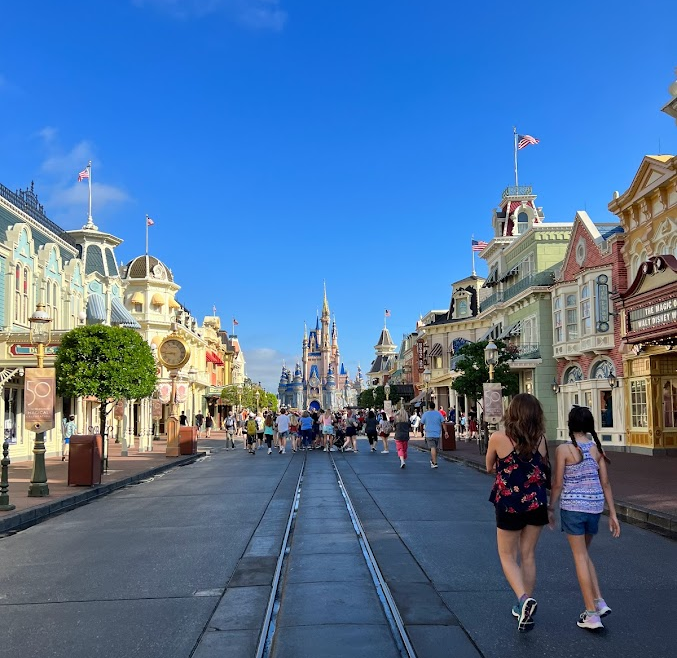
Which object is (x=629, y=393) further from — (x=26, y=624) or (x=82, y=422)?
(x=26, y=624)

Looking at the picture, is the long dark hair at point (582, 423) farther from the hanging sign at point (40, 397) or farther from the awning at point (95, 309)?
the awning at point (95, 309)

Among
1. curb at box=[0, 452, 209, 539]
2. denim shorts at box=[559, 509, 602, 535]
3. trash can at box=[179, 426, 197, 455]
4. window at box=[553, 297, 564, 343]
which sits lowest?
curb at box=[0, 452, 209, 539]

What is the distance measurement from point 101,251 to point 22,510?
3091 cm

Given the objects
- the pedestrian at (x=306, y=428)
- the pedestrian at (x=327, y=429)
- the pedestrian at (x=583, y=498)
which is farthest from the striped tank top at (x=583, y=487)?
the pedestrian at (x=327, y=429)

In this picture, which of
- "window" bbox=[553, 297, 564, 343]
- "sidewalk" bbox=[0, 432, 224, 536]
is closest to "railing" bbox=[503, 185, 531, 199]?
"window" bbox=[553, 297, 564, 343]

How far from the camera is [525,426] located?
233 inches

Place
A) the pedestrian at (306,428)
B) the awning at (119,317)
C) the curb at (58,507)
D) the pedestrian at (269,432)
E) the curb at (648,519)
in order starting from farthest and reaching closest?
1. the awning at (119,317)
2. the pedestrian at (306,428)
3. the pedestrian at (269,432)
4. the curb at (58,507)
5. the curb at (648,519)

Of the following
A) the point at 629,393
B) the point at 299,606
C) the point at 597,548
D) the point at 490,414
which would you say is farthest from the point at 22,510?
the point at 629,393

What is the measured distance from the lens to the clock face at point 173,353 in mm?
31047

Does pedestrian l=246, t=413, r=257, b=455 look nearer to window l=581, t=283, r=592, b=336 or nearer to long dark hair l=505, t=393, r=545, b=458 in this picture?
window l=581, t=283, r=592, b=336

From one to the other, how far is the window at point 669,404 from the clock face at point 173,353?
17.9 meters

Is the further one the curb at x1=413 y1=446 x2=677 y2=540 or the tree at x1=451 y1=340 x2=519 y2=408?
the tree at x1=451 y1=340 x2=519 y2=408

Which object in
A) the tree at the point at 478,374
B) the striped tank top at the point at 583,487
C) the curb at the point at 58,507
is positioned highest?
the tree at the point at 478,374

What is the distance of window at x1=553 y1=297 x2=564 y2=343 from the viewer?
34.3 metres
